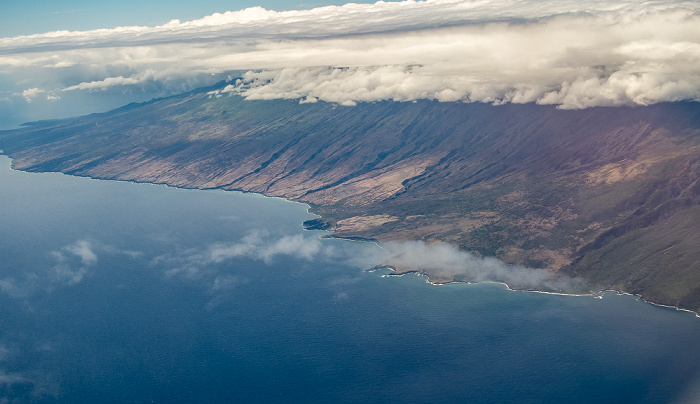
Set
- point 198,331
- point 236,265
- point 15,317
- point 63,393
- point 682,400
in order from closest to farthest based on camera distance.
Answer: point 682,400 < point 63,393 < point 198,331 < point 15,317 < point 236,265

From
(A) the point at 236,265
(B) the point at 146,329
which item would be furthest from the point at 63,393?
(A) the point at 236,265

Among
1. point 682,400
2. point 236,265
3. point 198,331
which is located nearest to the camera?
point 682,400

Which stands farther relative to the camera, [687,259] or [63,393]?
[687,259]

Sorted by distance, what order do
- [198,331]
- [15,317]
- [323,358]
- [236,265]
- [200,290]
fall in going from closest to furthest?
1. [323,358]
2. [198,331]
3. [15,317]
4. [200,290]
5. [236,265]

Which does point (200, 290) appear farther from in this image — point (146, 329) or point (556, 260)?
point (556, 260)

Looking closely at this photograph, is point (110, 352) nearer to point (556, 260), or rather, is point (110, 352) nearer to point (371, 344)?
point (371, 344)

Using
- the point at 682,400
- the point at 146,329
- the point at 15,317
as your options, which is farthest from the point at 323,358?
the point at 15,317
